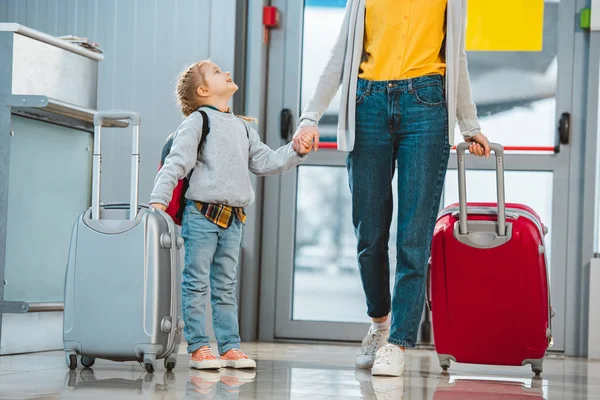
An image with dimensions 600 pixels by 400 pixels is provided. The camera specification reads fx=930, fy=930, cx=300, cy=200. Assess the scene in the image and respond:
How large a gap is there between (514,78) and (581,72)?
1.02ft

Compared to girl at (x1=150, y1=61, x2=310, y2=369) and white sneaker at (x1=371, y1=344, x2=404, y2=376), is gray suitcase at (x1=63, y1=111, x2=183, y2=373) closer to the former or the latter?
girl at (x1=150, y1=61, x2=310, y2=369)

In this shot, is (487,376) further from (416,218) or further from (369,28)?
(369,28)

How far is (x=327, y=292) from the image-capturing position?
15.3 feet

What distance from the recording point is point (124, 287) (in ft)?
9.01

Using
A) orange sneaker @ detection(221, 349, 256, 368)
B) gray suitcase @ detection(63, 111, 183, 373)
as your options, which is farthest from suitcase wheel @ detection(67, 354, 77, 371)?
orange sneaker @ detection(221, 349, 256, 368)

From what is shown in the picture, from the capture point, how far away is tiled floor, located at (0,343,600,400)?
223 centimetres

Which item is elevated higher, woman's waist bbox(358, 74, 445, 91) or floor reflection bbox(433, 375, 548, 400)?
woman's waist bbox(358, 74, 445, 91)

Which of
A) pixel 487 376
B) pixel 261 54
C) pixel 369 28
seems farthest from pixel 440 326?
pixel 261 54

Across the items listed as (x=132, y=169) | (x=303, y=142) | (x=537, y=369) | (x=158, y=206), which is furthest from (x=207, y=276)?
(x=537, y=369)

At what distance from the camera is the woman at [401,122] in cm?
282

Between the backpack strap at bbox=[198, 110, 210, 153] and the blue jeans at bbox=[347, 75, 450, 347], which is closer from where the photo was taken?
the blue jeans at bbox=[347, 75, 450, 347]

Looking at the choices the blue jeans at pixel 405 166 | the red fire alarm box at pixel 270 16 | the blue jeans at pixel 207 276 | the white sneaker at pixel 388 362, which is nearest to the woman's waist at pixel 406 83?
the blue jeans at pixel 405 166

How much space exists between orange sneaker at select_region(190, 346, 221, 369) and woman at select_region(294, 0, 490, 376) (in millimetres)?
498

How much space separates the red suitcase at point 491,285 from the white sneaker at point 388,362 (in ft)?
0.84
